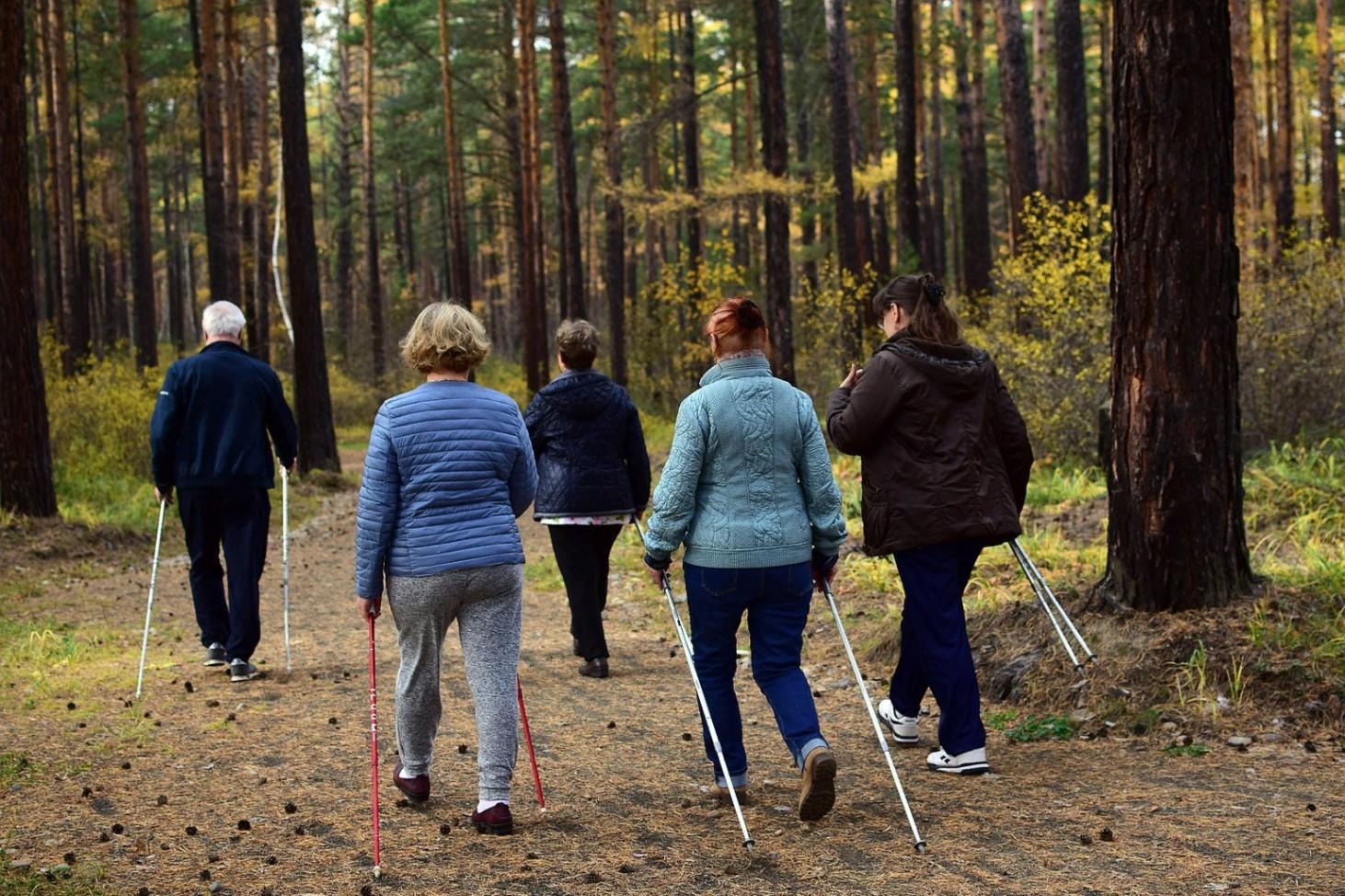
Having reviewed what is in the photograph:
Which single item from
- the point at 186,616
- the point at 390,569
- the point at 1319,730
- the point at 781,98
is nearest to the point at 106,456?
the point at 186,616

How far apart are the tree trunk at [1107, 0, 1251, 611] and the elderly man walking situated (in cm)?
481

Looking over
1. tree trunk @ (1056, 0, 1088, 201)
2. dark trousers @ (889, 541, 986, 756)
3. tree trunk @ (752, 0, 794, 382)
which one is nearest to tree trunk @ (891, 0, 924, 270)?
tree trunk @ (752, 0, 794, 382)

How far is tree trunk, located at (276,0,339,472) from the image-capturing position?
19.3 meters

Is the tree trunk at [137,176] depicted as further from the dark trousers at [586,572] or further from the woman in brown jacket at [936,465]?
the woman in brown jacket at [936,465]

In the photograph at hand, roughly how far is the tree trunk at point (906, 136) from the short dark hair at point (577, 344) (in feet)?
45.0

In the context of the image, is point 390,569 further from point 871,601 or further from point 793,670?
point 871,601

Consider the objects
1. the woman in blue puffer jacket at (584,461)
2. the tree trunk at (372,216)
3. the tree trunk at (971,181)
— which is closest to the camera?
the woman in blue puffer jacket at (584,461)

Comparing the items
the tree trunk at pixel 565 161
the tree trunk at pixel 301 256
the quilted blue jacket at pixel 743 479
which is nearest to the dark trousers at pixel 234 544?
the quilted blue jacket at pixel 743 479

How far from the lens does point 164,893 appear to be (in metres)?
4.38

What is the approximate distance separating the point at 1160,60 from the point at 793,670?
12.4 feet

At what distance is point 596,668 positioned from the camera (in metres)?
8.16

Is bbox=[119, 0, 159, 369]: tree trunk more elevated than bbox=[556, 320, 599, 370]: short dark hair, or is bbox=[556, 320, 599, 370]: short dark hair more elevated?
bbox=[119, 0, 159, 369]: tree trunk

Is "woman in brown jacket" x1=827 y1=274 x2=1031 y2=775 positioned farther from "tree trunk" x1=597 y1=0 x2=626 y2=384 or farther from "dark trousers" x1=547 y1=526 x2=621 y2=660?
"tree trunk" x1=597 y1=0 x2=626 y2=384

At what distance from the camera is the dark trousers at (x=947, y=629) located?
5.65 m
